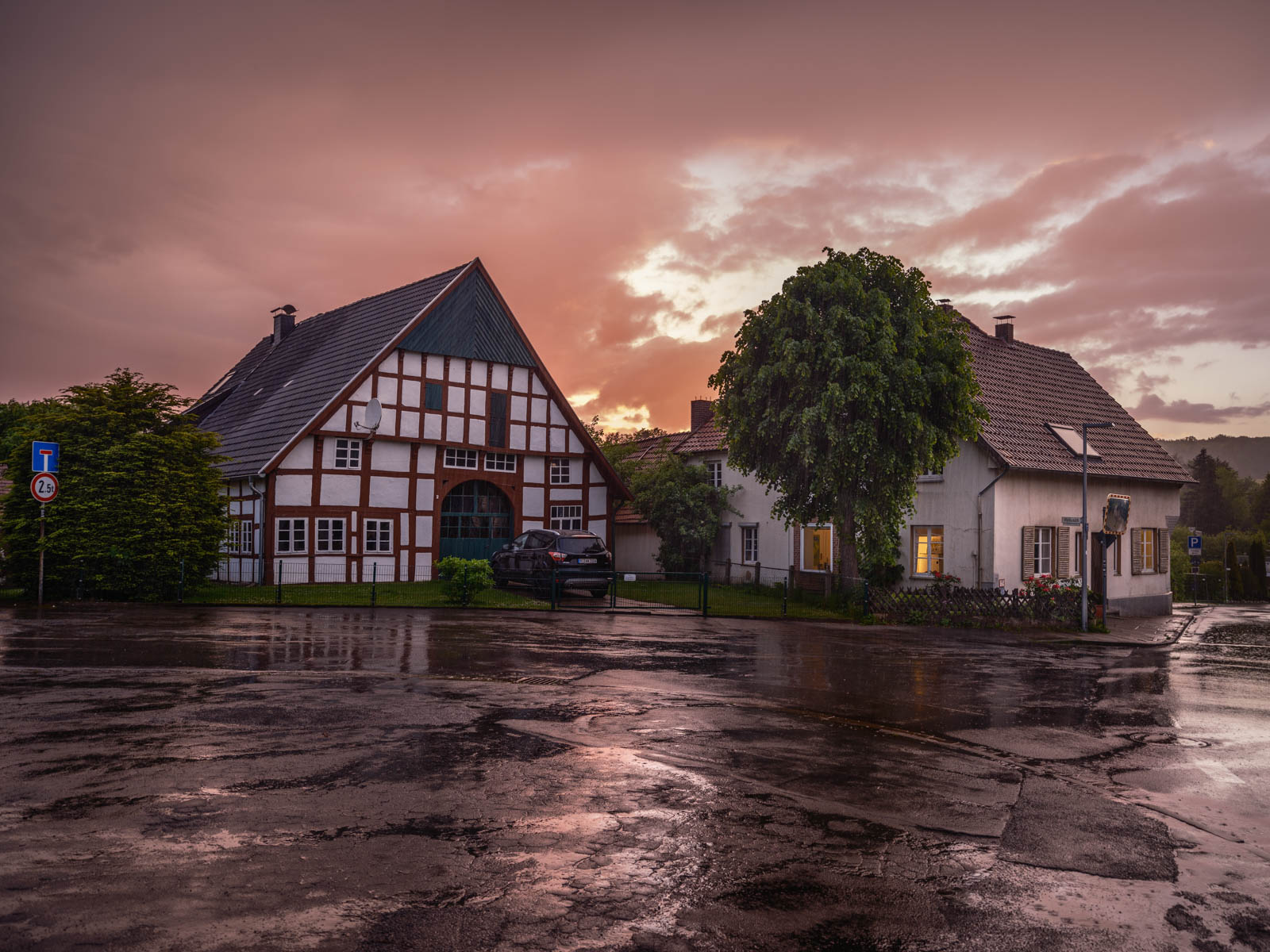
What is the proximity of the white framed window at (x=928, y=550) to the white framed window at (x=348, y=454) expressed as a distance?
17088 mm

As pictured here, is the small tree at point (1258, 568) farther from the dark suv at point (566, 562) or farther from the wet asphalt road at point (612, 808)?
the wet asphalt road at point (612, 808)

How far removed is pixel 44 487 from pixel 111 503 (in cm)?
151

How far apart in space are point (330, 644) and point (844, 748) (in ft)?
30.2

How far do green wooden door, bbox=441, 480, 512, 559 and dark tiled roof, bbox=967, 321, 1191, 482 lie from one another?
53.1 ft

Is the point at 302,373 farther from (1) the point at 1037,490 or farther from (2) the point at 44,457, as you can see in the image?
(1) the point at 1037,490

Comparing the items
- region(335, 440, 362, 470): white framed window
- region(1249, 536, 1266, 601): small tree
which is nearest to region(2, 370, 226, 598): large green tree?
region(335, 440, 362, 470): white framed window

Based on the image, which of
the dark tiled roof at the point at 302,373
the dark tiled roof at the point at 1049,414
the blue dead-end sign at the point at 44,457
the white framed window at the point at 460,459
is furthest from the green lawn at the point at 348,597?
the dark tiled roof at the point at 1049,414

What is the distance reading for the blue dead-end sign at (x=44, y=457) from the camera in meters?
19.8

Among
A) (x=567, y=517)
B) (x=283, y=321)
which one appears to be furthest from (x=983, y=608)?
(x=283, y=321)

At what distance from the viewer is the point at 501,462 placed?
104 feet

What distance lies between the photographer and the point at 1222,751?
8742 mm

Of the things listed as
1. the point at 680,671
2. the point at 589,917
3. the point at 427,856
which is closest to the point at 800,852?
the point at 589,917

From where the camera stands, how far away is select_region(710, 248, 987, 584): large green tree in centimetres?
2183

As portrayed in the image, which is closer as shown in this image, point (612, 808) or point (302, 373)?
point (612, 808)
